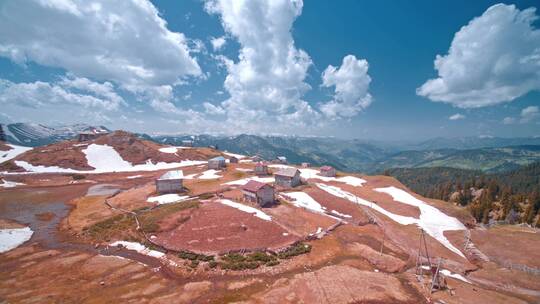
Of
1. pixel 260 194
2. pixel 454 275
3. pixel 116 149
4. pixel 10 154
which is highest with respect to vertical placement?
pixel 116 149

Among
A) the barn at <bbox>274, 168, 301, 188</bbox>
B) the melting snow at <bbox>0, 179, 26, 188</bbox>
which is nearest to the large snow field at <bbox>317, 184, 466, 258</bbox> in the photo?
the barn at <bbox>274, 168, 301, 188</bbox>

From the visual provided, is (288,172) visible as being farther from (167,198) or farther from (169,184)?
(167,198)

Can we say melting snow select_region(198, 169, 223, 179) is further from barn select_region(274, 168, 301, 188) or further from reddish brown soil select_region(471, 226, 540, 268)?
reddish brown soil select_region(471, 226, 540, 268)

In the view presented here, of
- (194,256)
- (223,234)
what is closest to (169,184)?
(223,234)

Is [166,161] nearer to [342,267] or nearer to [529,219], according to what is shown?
[342,267]

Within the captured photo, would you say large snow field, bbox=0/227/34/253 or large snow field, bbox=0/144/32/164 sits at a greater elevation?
large snow field, bbox=0/144/32/164

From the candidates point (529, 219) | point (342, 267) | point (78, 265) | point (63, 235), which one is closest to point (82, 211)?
point (63, 235)
